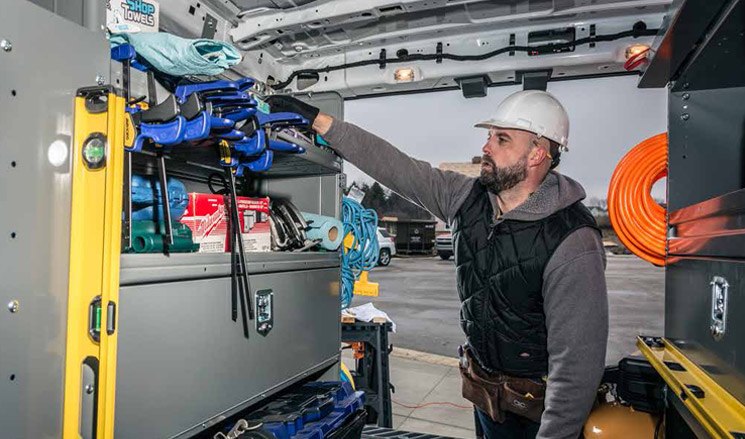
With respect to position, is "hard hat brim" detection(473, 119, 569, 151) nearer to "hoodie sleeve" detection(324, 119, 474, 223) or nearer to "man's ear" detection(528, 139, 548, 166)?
"man's ear" detection(528, 139, 548, 166)

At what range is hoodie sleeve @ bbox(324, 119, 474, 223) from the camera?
2.20 metres

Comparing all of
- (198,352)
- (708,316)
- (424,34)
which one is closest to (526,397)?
(708,316)

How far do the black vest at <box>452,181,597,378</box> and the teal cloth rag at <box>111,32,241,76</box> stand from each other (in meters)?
1.29

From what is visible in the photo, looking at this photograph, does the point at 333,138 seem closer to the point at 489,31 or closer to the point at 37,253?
the point at 489,31

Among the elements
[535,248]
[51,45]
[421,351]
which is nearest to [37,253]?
[51,45]

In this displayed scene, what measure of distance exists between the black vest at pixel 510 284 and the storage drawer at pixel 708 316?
398 mm

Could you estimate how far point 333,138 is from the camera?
2.17 metres

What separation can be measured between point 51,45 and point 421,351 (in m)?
6.01

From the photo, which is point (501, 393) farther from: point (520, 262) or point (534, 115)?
point (534, 115)

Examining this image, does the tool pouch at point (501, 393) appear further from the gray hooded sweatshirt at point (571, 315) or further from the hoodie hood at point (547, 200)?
the hoodie hood at point (547, 200)

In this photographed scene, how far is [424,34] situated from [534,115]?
0.90m

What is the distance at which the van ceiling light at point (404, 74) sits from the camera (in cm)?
278

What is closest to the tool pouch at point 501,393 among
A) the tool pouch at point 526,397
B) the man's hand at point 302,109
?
the tool pouch at point 526,397

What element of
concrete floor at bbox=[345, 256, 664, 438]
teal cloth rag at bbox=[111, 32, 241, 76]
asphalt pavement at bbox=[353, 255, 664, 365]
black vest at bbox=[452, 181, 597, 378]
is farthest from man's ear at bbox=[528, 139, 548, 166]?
asphalt pavement at bbox=[353, 255, 664, 365]
